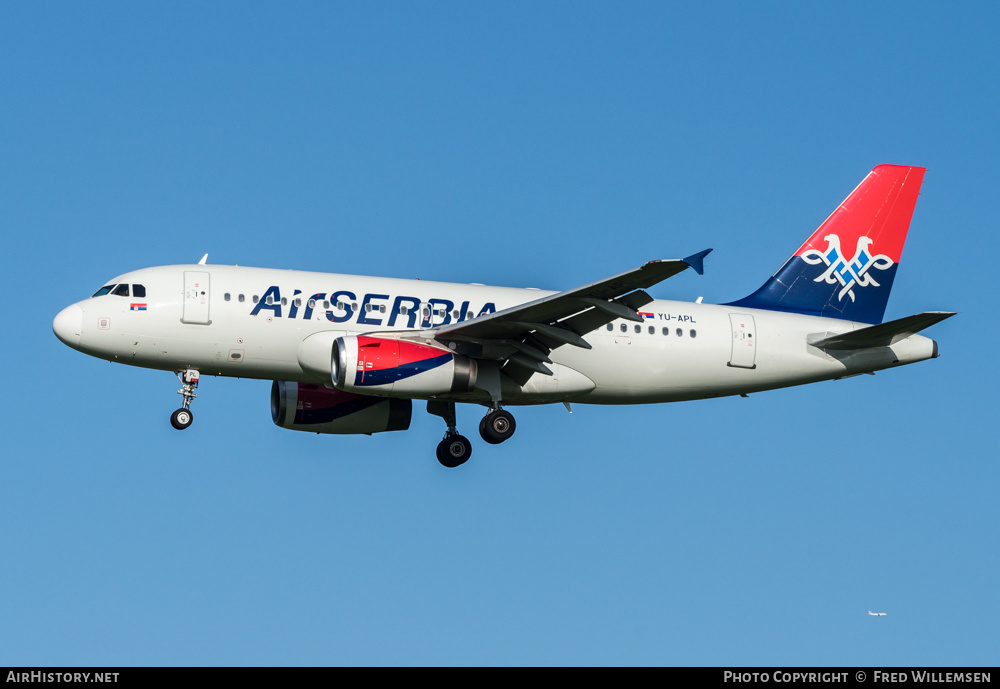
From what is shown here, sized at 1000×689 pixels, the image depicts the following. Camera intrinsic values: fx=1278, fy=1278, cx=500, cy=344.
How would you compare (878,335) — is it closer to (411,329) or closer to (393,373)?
(411,329)

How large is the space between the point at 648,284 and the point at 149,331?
11949 mm

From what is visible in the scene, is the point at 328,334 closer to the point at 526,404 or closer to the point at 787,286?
the point at 526,404

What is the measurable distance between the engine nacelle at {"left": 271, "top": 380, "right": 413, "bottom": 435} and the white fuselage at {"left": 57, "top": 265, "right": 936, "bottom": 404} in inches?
135

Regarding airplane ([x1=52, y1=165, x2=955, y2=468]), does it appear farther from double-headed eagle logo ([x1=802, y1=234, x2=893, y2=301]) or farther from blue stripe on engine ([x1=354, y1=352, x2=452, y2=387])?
double-headed eagle logo ([x1=802, y1=234, x2=893, y2=301])

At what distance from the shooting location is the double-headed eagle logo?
120 feet

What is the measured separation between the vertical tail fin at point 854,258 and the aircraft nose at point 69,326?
57.5 ft

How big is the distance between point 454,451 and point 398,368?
496cm

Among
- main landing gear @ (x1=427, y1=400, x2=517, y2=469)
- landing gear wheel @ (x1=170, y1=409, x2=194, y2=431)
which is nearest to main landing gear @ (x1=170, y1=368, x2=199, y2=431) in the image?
landing gear wheel @ (x1=170, y1=409, x2=194, y2=431)

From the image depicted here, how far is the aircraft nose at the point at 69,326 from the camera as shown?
1201 inches

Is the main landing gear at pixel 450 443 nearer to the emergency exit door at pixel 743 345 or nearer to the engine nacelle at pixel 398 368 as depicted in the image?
the engine nacelle at pixel 398 368

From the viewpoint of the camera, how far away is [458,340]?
3109 cm

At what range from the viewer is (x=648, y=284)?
1097 inches

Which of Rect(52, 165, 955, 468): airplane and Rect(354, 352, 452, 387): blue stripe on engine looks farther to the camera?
Rect(52, 165, 955, 468): airplane

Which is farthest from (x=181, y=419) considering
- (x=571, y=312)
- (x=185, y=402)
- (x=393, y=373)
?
(x=571, y=312)
